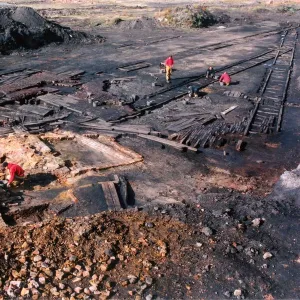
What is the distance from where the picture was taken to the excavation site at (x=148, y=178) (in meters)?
7.55

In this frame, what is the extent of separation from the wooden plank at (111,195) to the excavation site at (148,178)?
3 cm

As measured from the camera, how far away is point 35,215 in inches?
367

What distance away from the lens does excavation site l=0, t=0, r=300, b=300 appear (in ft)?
24.8

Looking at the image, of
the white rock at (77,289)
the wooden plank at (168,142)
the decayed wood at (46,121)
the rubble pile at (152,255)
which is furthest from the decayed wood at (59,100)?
the white rock at (77,289)

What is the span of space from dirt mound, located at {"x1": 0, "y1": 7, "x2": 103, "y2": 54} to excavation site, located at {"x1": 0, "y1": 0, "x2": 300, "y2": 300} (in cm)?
161

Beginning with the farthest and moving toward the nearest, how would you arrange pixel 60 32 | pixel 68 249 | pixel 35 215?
pixel 60 32
pixel 35 215
pixel 68 249

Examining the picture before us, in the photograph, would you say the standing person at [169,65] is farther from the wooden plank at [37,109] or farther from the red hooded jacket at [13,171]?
the red hooded jacket at [13,171]

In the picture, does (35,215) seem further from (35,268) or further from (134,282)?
(134,282)

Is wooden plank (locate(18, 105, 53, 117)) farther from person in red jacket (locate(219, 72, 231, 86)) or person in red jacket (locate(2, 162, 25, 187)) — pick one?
person in red jacket (locate(219, 72, 231, 86))

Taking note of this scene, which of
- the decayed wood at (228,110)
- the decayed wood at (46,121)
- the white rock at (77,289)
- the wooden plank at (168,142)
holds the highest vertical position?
the decayed wood at (46,121)

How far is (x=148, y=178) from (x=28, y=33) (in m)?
22.9

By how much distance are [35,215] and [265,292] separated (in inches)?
231

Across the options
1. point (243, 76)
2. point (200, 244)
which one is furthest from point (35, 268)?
point (243, 76)

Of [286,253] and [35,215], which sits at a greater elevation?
[35,215]
